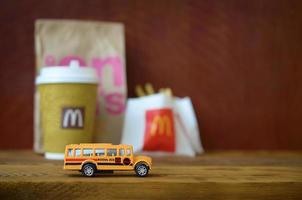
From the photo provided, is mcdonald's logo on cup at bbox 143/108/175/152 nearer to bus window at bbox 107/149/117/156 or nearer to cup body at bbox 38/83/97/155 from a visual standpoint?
cup body at bbox 38/83/97/155

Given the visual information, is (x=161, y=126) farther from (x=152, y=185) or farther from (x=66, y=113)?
(x=152, y=185)

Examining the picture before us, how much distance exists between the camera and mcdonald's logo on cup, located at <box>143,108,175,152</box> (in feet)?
4.83

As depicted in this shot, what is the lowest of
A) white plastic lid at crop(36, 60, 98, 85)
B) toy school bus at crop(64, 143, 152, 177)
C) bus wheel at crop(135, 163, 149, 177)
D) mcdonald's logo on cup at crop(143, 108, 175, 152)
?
bus wheel at crop(135, 163, 149, 177)

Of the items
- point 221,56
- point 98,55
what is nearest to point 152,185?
point 98,55

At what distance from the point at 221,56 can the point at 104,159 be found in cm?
92

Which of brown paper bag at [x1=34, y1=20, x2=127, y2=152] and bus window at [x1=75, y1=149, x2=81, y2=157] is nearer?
bus window at [x1=75, y1=149, x2=81, y2=157]

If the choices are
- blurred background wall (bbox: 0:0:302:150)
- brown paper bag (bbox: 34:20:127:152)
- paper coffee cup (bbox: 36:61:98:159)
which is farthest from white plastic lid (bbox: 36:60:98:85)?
blurred background wall (bbox: 0:0:302:150)

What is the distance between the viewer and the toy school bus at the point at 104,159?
0.93 m

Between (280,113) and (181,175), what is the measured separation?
2.92 feet

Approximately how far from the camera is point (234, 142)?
5.65 ft

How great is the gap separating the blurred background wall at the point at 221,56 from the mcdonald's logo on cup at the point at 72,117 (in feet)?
1.30

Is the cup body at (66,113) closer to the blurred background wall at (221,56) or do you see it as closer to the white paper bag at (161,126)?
the white paper bag at (161,126)

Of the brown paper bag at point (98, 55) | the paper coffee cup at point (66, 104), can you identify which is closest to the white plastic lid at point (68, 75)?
the paper coffee cup at point (66, 104)

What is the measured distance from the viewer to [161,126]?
4.84 feet
